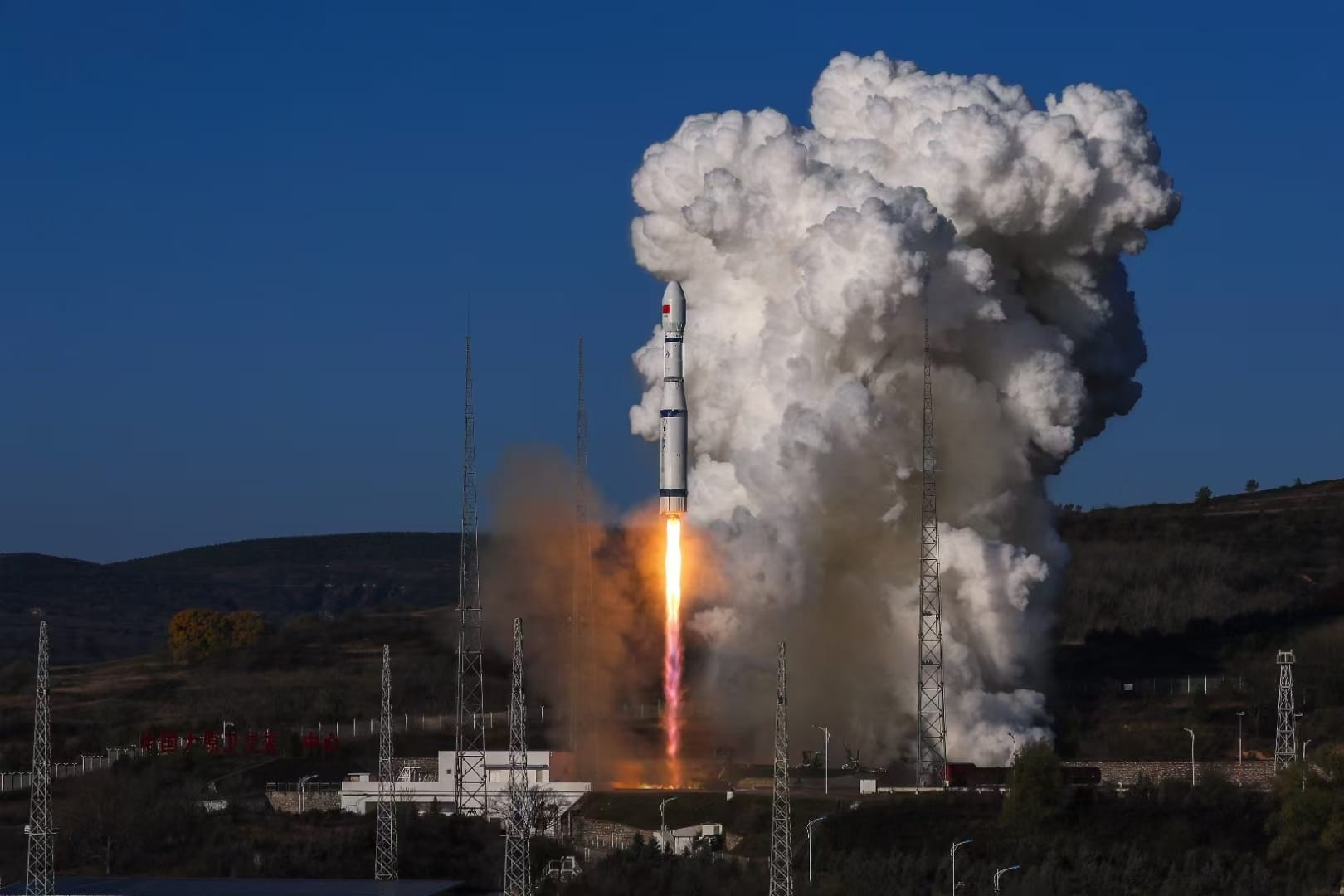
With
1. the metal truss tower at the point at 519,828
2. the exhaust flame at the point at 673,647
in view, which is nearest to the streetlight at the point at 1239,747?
the exhaust flame at the point at 673,647

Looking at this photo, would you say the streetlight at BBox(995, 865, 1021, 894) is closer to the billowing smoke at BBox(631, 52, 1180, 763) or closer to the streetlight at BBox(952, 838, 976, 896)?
the streetlight at BBox(952, 838, 976, 896)

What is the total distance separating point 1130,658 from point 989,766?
38.1 meters

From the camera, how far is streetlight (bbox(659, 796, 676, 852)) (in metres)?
80.2

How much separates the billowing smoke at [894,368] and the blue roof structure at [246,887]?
748 inches

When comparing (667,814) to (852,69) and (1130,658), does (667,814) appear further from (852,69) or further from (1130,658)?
(1130,658)

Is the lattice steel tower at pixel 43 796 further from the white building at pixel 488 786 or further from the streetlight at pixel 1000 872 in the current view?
the streetlight at pixel 1000 872

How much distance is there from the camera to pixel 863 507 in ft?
296

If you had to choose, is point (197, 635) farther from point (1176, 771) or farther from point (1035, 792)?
point (1035, 792)

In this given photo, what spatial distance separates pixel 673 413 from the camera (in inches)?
3570

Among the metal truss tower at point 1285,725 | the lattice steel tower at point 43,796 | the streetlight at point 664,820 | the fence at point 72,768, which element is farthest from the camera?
the fence at point 72,768

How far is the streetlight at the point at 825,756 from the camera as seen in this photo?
87312mm

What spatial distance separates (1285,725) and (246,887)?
131ft

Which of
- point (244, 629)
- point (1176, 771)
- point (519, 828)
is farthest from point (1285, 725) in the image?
point (244, 629)

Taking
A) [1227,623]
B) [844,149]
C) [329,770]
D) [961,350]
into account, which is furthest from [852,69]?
[1227,623]
